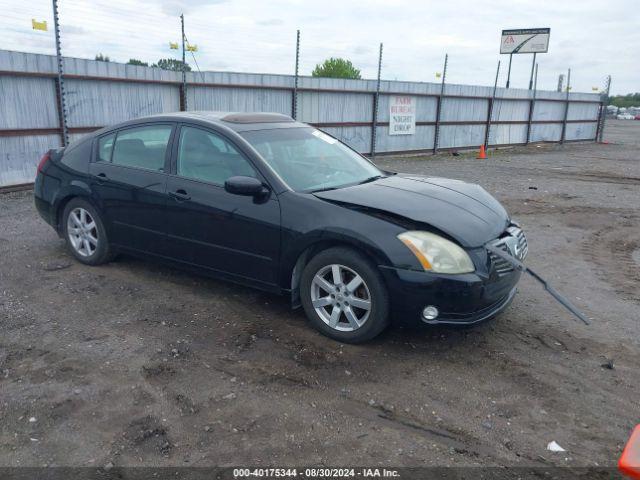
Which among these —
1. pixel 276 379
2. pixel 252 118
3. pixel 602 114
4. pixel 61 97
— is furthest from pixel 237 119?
pixel 602 114

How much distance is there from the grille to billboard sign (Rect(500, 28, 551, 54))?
30.8 meters

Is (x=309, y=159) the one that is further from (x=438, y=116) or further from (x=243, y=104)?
(x=438, y=116)

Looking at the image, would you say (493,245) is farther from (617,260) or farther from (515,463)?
(617,260)

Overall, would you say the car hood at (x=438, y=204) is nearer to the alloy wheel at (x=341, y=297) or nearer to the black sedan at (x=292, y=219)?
the black sedan at (x=292, y=219)

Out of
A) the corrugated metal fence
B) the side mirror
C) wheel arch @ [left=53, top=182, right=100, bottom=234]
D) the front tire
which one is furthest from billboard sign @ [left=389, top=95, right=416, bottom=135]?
the front tire

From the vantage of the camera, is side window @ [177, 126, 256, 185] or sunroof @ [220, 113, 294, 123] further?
sunroof @ [220, 113, 294, 123]

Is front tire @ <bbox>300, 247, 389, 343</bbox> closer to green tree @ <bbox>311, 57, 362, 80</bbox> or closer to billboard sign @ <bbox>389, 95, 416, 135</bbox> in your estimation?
billboard sign @ <bbox>389, 95, 416, 135</bbox>

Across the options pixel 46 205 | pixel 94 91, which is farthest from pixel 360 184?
pixel 94 91

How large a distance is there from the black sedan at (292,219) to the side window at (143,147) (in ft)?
0.04

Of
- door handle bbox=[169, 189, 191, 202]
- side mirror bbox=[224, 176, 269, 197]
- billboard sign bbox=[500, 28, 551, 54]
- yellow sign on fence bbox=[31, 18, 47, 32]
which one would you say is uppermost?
billboard sign bbox=[500, 28, 551, 54]

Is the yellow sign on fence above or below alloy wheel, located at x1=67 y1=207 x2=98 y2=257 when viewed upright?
above

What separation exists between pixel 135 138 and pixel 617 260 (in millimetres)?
5587

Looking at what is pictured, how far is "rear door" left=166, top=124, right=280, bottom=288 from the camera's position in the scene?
442 centimetres

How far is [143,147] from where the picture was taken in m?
5.26
